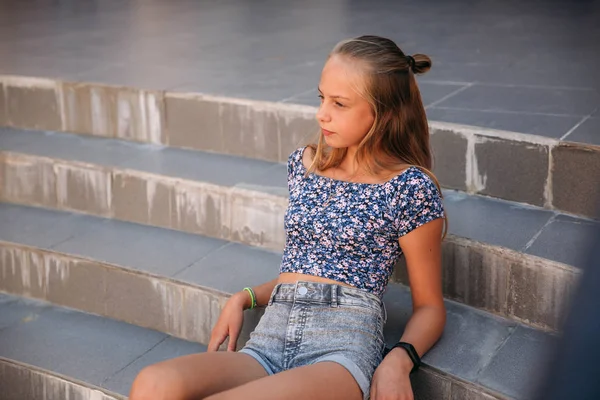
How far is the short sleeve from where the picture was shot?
197 cm

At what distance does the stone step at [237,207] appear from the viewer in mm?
2285

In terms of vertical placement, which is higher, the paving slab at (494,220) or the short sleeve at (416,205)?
the short sleeve at (416,205)

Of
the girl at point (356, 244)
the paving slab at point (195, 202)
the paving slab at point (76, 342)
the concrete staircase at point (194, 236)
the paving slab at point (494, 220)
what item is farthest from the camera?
the paving slab at point (76, 342)

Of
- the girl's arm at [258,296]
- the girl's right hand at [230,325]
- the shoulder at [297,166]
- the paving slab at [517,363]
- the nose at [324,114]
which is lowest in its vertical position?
the paving slab at [517,363]

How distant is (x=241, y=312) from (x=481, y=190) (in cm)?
107

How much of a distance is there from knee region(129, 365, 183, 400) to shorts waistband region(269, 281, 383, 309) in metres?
0.40

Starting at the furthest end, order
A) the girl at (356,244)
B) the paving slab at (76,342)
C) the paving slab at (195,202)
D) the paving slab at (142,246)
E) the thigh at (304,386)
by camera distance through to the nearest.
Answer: the paving slab at (142,246) → the paving slab at (76,342) → the paving slab at (195,202) → the girl at (356,244) → the thigh at (304,386)

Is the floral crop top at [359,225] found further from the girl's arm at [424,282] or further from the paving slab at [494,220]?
the paving slab at [494,220]

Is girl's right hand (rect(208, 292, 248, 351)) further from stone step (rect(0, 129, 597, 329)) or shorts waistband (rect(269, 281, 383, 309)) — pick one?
stone step (rect(0, 129, 597, 329))

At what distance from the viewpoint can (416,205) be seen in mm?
1967

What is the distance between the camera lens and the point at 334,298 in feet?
6.48

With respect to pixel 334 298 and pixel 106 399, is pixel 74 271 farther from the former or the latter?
pixel 334 298

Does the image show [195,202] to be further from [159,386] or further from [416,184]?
[159,386]

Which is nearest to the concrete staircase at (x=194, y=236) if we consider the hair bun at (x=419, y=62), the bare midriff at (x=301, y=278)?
the bare midriff at (x=301, y=278)
